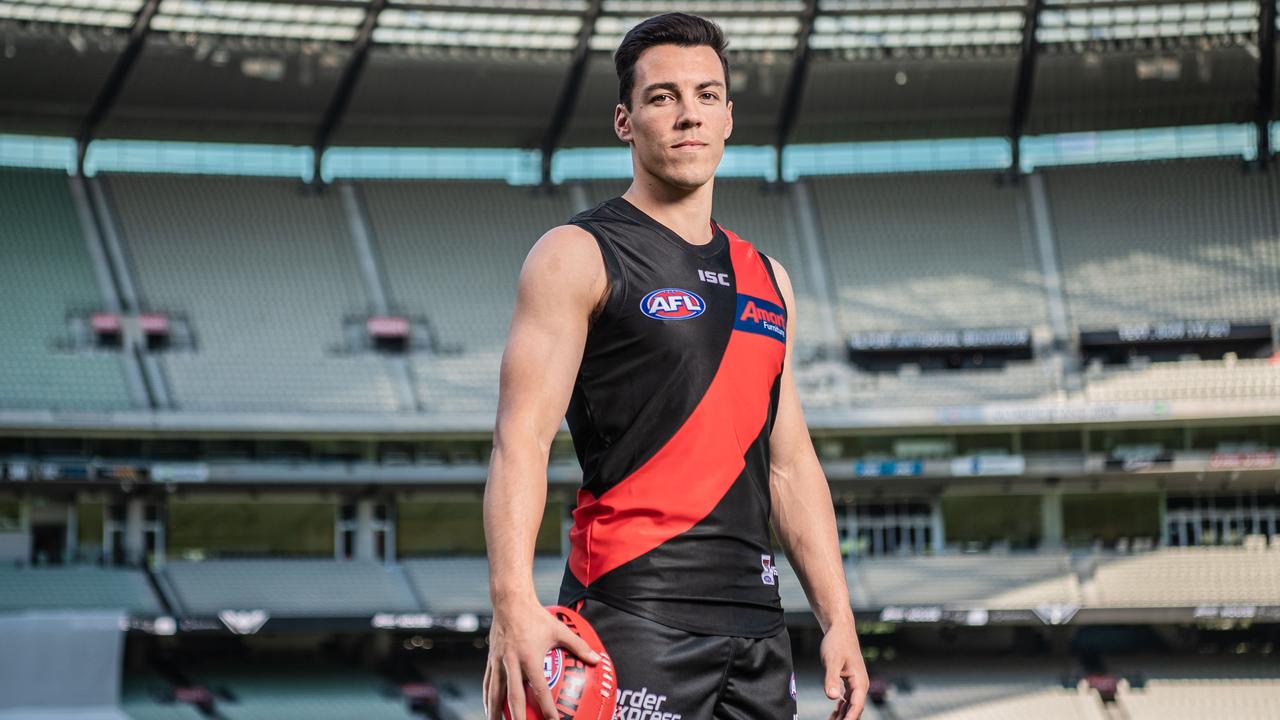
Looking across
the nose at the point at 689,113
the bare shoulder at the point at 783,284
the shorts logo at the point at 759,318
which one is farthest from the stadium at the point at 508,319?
the nose at the point at 689,113

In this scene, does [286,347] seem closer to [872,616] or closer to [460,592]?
[460,592]

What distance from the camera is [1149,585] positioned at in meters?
30.9

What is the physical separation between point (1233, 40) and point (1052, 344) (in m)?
8.96

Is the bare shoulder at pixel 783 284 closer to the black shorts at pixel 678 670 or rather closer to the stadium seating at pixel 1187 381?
the black shorts at pixel 678 670

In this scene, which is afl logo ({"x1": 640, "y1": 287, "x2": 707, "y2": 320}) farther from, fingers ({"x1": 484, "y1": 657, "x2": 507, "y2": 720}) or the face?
fingers ({"x1": 484, "y1": 657, "x2": 507, "y2": 720})

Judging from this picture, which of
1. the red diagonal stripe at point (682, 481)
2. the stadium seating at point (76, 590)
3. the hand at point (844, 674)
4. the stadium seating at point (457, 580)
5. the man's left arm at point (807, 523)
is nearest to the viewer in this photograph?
the red diagonal stripe at point (682, 481)

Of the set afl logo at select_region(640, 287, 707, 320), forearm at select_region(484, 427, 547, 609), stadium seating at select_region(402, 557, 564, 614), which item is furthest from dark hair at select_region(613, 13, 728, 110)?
stadium seating at select_region(402, 557, 564, 614)

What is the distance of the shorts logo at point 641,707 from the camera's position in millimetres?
2676

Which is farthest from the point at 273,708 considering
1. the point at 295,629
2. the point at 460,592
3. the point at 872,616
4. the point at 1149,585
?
the point at 1149,585

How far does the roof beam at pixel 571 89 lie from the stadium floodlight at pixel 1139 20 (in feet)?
36.1

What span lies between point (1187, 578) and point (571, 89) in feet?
63.8

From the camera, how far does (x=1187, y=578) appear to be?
30.9 metres

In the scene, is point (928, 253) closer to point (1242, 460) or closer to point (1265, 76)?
point (1242, 460)

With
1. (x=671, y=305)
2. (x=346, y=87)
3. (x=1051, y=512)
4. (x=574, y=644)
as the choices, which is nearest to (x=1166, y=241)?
(x=1051, y=512)
